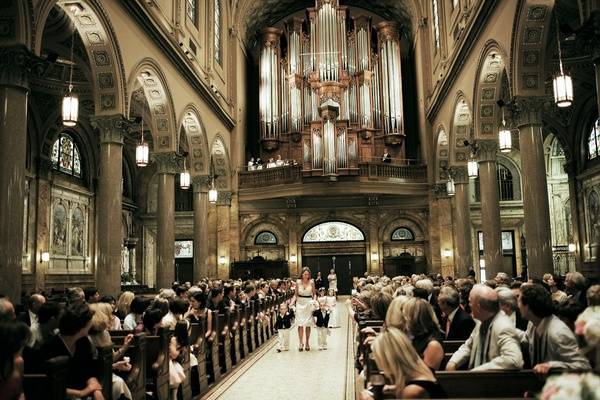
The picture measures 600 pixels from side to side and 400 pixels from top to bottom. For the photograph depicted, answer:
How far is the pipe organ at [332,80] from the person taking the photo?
29.5m

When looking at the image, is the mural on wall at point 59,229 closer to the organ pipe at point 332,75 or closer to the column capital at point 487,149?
the organ pipe at point 332,75

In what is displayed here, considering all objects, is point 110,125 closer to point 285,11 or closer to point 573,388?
point 573,388

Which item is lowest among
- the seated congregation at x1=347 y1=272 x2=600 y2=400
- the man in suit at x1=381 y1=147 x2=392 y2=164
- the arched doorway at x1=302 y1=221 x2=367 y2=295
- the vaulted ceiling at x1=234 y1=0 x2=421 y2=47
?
the seated congregation at x1=347 y1=272 x2=600 y2=400

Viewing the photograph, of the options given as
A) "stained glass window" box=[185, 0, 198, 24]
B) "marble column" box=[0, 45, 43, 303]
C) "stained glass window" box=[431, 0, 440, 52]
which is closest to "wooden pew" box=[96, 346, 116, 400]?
"marble column" box=[0, 45, 43, 303]

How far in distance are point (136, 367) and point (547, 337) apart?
13.6 feet

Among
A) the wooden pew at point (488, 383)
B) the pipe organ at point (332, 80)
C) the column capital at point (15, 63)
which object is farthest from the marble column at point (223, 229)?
the wooden pew at point (488, 383)

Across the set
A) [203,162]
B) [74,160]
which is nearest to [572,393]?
[203,162]

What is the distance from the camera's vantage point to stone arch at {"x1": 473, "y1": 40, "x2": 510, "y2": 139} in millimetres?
16197

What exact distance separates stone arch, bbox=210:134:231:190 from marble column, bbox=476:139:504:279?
1301 centimetres

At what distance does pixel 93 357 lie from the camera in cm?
485

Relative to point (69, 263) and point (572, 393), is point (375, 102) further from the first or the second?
point (572, 393)

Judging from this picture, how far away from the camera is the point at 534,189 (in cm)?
1345

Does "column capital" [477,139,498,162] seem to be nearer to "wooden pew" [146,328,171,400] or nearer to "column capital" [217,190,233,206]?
"wooden pew" [146,328,171,400]

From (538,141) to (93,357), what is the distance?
12.1 metres
